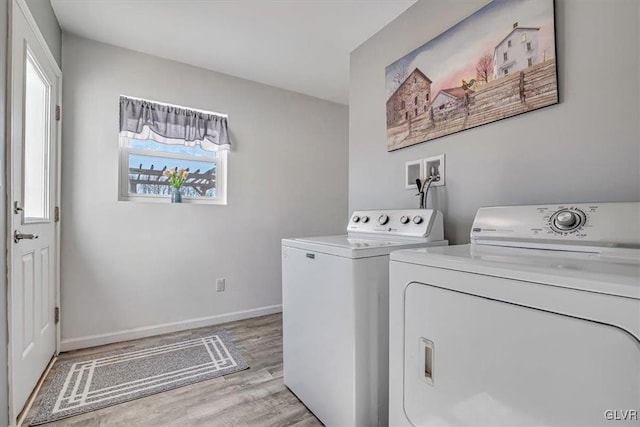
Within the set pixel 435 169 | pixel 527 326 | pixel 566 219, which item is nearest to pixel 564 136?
pixel 566 219

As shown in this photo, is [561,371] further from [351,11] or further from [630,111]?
[351,11]

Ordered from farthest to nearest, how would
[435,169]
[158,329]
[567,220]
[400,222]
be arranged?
1. [158,329]
2. [435,169]
3. [400,222]
4. [567,220]

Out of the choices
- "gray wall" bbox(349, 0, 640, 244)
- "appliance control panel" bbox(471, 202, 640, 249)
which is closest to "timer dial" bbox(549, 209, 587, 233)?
"appliance control panel" bbox(471, 202, 640, 249)

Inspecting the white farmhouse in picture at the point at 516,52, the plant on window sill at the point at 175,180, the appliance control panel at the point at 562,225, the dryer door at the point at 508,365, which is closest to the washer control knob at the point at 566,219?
the appliance control panel at the point at 562,225

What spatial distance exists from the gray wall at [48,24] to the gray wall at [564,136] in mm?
2095

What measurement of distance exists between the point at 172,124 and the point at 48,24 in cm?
92

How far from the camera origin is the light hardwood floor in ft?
4.76

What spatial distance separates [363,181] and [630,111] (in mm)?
1415

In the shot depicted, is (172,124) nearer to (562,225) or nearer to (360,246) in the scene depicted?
(360,246)

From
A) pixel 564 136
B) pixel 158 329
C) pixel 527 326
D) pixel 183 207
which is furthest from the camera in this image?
pixel 183 207

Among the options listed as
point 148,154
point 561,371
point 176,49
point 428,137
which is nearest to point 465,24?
point 428,137

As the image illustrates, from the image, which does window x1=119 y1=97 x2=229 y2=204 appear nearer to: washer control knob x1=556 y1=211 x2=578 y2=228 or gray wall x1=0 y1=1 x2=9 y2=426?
gray wall x1=0 y1=1 x2=9 y2=426

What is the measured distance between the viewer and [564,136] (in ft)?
3.91

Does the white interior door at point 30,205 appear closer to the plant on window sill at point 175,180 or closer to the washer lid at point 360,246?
the plant on window sill at point 175,180
